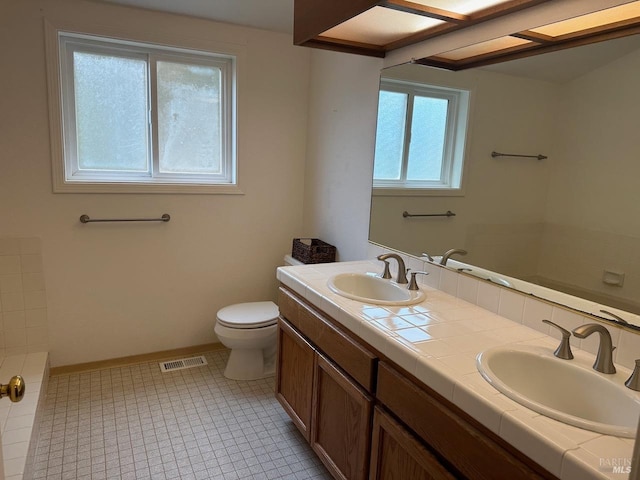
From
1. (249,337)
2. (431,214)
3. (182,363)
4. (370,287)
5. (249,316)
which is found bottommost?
(182,363)

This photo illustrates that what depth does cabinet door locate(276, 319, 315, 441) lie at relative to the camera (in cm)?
197

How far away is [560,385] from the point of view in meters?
1.26

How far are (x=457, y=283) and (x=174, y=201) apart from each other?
75.4 inches

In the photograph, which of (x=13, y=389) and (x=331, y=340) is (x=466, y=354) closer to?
(x=331, y=340)

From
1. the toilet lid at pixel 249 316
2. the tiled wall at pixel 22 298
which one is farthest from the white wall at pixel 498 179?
the tiled wall at pixel 22 298

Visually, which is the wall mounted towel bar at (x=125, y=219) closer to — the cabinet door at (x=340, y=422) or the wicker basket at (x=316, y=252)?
the wicker basket at (x=316, y=252)

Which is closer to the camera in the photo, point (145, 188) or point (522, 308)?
point (522, 308)

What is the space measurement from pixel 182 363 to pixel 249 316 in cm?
67

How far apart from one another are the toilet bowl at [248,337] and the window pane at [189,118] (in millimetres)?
1042

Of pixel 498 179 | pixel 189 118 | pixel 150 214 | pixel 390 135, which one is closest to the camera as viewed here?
pixel 498 179

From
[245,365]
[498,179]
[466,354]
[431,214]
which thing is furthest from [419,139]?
[245,365]

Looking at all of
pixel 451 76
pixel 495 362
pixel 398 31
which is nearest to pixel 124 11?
pixel 398 31

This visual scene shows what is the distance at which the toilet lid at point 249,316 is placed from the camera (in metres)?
2.64

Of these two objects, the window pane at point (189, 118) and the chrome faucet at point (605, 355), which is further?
the window pane at point (189, 118)
